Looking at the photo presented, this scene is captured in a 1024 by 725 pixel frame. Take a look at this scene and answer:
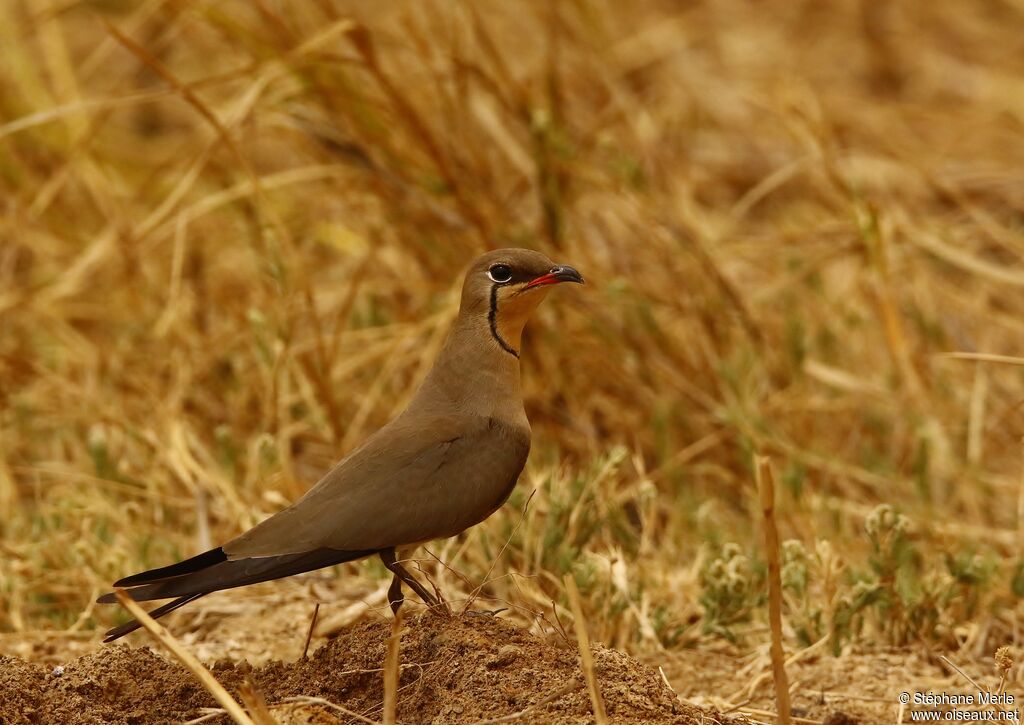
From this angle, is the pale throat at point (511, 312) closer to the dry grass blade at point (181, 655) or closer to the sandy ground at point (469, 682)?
the sandy ground at point (469, 682)

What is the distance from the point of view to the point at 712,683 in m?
3.31

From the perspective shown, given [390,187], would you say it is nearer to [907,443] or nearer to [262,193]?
[262,193]

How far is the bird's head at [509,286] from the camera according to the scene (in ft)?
11.4

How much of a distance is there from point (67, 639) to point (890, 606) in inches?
78.6

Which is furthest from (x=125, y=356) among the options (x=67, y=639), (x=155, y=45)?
(x=67, y=639)

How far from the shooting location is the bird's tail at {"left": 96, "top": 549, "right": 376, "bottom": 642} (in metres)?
2.78

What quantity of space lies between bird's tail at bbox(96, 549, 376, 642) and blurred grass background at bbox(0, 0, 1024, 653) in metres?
0.70

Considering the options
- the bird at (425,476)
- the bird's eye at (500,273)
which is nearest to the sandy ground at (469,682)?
the bird at (425,476)

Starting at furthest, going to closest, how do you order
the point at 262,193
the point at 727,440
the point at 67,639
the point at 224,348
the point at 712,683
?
the point at 224,348 → the point at 727,440 → the point at 262,193 → the point at 67,639 → the point at 712,683

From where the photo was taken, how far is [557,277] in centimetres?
346

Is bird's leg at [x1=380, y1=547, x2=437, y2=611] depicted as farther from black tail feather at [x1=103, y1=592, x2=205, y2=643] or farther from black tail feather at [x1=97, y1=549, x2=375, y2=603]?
black tail feather at [x1=103, y1=592, x2=205, y2=643]

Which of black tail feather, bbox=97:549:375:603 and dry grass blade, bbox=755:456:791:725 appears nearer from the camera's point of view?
dry grass blade, bbox=755:456:791:725

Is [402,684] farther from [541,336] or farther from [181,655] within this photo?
[541,336]

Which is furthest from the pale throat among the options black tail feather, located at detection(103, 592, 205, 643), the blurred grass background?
black tail feather, located at detection(103, 592, 205, 643)
